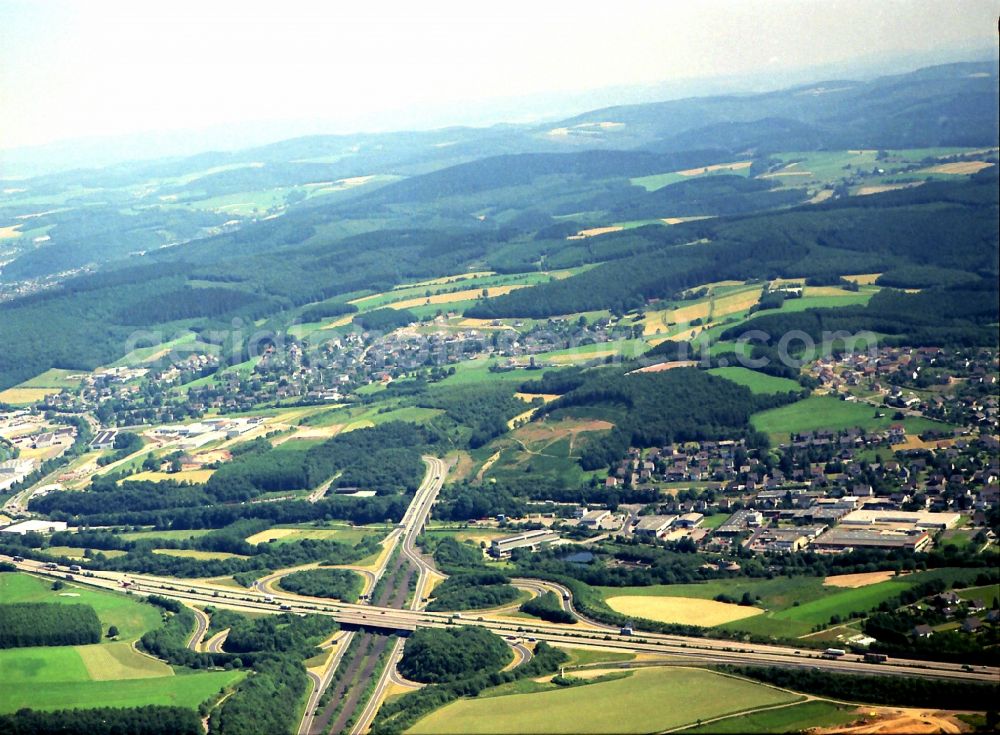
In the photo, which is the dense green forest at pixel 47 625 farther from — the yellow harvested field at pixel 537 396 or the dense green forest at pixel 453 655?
the yellow harvested field at pixel 537 396

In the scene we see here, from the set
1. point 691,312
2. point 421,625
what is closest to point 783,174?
point 691,312

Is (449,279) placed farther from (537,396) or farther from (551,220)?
(537,396)

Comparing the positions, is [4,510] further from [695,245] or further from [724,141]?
[724,141]

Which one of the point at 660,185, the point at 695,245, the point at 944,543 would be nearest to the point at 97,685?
the point at 944,543

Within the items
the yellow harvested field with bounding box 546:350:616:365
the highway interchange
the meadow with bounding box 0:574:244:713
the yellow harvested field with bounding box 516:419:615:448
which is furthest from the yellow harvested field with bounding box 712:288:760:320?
the meadow with bounding box 0:574:244:713

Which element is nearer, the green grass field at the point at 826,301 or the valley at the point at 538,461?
the valley at the point at 538,461

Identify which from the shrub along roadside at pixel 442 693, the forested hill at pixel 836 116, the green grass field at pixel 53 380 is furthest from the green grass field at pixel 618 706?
Result: the green grass field at pixel 53 380
